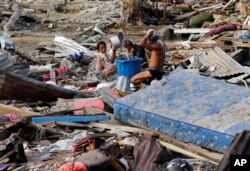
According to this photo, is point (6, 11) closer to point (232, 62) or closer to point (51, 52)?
point (51, 52)

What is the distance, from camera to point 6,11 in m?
27.6

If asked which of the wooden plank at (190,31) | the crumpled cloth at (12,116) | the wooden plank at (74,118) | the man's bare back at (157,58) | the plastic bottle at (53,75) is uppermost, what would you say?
the man's bare back at (157,58)

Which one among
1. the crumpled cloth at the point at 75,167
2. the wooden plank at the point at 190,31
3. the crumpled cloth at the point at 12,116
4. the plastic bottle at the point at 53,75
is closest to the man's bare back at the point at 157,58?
the plastic bottle at the point at 53,75

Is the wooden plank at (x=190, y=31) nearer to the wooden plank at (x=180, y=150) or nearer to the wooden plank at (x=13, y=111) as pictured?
→ the wooden plank at (x=13, y=111)

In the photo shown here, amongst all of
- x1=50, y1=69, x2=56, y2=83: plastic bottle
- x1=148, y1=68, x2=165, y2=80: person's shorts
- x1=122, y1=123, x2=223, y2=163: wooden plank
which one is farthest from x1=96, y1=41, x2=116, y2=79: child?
x1=122, y1=123, x2=223, y2=163: wooden plank

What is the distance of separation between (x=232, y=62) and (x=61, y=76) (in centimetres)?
369

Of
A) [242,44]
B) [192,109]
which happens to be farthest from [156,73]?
[242,44]

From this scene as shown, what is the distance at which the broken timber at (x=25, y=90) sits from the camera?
10648 millimetres

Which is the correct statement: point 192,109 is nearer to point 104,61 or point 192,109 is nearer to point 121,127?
point 121,127

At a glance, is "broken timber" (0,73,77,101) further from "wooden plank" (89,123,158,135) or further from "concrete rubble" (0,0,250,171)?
"wooden plank" (89,123,158,135)

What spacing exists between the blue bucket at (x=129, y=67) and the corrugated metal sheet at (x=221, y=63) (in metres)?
1.48

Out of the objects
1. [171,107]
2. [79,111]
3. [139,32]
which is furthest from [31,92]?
[139,32]

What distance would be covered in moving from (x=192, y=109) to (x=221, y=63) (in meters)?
4.61

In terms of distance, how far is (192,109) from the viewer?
302 inches
